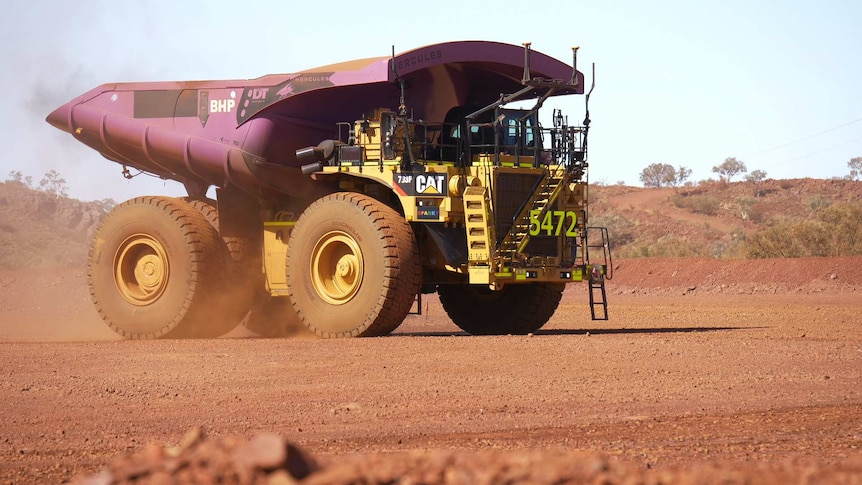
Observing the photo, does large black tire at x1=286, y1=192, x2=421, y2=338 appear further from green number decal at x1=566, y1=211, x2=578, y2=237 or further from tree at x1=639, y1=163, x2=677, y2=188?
tree at x1=639, y1=163, x2=677, y2=188

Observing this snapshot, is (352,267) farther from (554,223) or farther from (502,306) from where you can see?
(502,306)

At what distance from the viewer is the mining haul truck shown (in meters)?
16.4

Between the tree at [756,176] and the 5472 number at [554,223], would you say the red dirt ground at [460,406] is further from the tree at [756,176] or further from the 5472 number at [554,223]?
the tree at [756,176]

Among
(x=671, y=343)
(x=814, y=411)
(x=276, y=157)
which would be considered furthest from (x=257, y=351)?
(x=814, y=411)

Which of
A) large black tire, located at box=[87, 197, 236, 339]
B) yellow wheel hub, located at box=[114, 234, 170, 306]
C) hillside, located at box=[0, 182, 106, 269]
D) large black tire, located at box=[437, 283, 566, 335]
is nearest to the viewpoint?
large black tire, located at box=[87, 197, 236, 339]

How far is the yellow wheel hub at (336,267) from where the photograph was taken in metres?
16.6

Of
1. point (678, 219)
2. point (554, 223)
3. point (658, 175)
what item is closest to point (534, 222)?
point (554, 223)

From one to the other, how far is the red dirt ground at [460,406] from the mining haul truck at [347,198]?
3.61 feet

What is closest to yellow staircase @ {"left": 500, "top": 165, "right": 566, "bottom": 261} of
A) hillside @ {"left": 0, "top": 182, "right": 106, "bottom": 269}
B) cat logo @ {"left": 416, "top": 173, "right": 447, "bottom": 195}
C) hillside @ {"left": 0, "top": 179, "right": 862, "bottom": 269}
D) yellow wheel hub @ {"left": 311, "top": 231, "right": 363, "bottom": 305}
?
cat logo @ {"left": 416, "top": 173, "right": 447, "bottom": 195}

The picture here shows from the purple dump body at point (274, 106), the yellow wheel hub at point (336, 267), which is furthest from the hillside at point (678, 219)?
the yellow wheel hub at point (336, 267)

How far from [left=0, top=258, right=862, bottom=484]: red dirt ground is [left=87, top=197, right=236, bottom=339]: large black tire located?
1240 mm

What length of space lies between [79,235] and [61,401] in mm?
39712

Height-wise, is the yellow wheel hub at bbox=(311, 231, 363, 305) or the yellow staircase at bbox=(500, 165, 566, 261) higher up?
the yellow staircase at bbox=(500, 165, 566, 261)

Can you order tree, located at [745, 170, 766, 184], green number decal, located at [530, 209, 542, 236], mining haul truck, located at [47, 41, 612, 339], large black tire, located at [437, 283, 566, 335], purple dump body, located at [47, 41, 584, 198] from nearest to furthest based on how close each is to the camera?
1. mining haul truck, located at [47, 41, 612, 339]
2. green number decal, located at [530, 209, 542, 236]
3. purple dump body, located at [47, 41, 584, 198]
4. large black tire, located at [437, 283, 566, 335]
5. tree, located at [745, 170, 766, 184]
